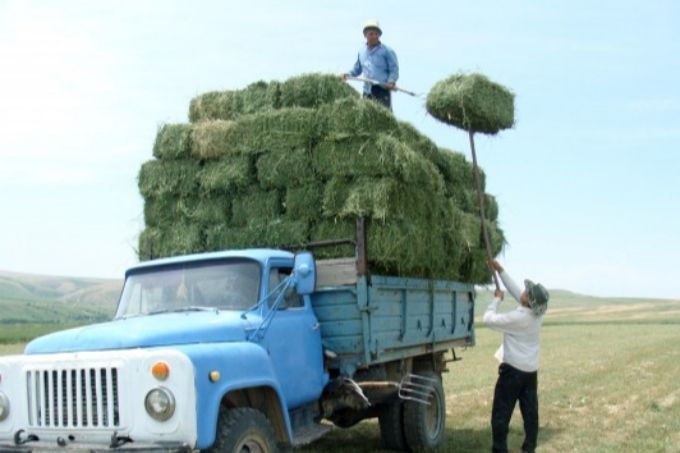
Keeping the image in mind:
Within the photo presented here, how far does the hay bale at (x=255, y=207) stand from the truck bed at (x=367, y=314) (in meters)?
0.89

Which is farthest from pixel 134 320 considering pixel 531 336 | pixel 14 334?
pixel 14 334

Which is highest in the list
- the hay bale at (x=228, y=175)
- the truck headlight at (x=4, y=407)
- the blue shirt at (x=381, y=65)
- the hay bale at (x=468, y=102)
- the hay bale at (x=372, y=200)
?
the blue shirt at (x=381, y=65)

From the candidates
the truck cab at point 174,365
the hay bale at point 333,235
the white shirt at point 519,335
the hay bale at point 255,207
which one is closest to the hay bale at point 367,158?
the hay bale at point 333,235

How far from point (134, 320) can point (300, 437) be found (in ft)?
6.25

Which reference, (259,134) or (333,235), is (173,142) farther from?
(333,235)

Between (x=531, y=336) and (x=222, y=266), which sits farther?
(x=531, y=336)

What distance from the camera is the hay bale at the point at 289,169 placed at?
9.45 metres

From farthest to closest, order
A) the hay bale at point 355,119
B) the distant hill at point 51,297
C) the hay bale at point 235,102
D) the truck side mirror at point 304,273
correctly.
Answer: the distant hill at point 51,297 < the hay bale at point 235,102 < the hay bale at point 355,119 < the truck side mirror at point 304,273

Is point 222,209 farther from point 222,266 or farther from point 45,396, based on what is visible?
point 45,396

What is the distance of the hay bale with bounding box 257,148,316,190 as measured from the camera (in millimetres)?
9445

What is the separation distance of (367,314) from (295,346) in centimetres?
102

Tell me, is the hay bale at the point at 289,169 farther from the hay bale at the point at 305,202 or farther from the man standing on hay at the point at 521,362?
the man standing on hay at the point at 521,362

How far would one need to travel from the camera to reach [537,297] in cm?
966

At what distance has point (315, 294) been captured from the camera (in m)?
8.87
